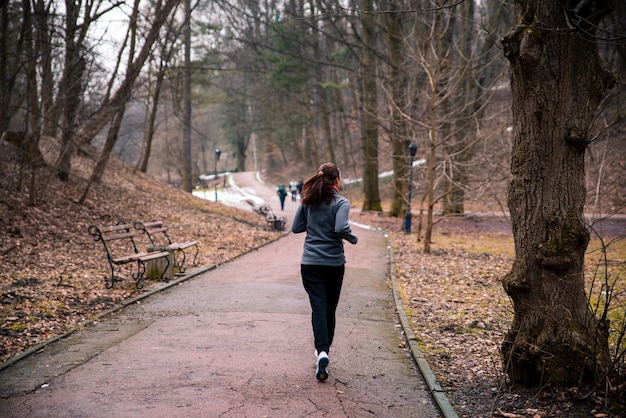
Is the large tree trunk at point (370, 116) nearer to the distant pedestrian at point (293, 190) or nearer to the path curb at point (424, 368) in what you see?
the distant pedestrian at point (293, 190)

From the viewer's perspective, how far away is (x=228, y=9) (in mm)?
20734

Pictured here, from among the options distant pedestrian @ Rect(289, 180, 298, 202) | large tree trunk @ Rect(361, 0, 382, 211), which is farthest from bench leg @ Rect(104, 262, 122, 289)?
distant pedestrian @ Rect(289, 180, 298, 202)

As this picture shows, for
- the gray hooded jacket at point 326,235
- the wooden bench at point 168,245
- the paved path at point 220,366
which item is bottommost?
the paved path at point 220,366

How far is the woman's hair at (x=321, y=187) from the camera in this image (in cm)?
517

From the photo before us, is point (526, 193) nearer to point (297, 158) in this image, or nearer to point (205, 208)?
point (205, 208)

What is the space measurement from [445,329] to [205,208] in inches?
715

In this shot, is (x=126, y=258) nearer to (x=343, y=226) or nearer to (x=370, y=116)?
(x=343, y=226)

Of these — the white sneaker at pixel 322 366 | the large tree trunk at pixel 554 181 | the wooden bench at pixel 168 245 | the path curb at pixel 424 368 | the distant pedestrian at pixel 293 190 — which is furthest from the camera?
the distant pedestrian at pixel 293 190

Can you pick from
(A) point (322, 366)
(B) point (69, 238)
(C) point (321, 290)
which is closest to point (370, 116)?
(B) point (69, 238)

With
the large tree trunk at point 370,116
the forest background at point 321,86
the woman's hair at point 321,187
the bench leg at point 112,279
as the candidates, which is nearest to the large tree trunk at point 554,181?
the forest background at point 321,86

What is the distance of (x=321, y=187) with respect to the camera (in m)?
5.17

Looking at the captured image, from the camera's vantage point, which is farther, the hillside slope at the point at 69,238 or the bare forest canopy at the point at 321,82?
the bare forest canopy at the point at 321,82

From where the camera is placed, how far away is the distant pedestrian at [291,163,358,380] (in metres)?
5.08

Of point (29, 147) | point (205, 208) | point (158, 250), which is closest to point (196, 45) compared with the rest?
point (205, 208)
